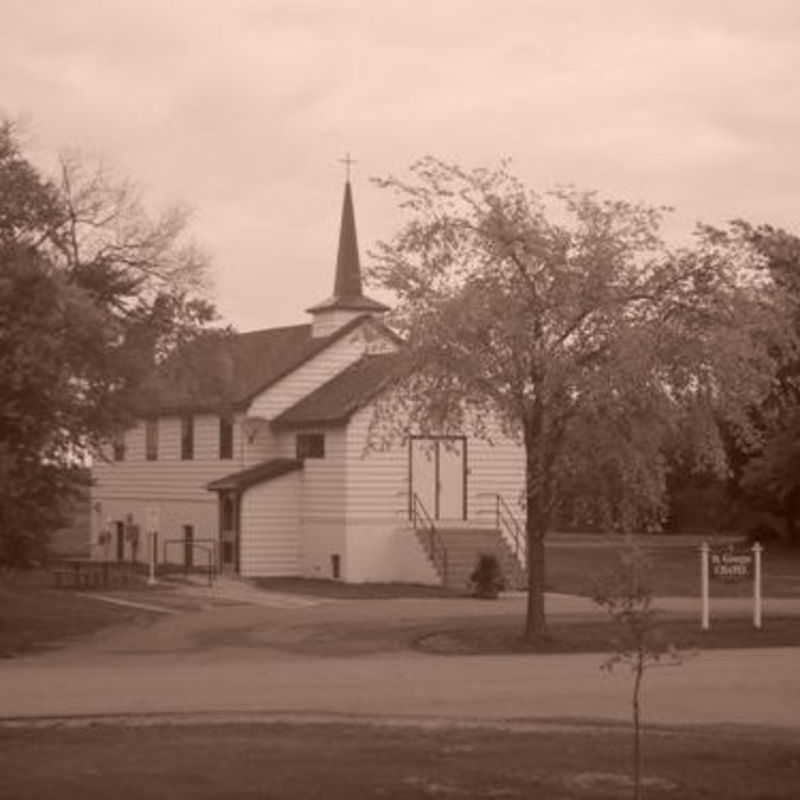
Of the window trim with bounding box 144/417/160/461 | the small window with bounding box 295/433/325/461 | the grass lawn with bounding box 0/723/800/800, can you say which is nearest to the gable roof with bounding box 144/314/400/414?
the window trim with bounding box 144/417/160/461

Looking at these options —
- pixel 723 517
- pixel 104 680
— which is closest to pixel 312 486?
pixel 104 680

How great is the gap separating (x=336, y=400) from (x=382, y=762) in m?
30.3

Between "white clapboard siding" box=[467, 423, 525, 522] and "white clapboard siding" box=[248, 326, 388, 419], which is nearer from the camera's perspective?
"white clapboard siding" box=[467, 423, 525, 522]

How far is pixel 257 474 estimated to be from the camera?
150 feet

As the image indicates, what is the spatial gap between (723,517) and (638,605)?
65953mm

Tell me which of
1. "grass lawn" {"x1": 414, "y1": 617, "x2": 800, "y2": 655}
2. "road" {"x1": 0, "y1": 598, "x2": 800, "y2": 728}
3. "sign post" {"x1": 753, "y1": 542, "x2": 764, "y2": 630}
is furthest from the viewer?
"sign post" {"x1": 753, "y1": 542, "x2": 764, "y2": 630}

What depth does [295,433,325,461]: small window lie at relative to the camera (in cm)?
4562

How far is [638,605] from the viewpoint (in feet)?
49.1

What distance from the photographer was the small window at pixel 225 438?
48.7 m

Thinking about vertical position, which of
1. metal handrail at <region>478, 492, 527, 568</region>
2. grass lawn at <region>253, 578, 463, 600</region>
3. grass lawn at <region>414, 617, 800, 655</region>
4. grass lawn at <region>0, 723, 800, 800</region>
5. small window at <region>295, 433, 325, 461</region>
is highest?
small window at <region>295, 433, 325, 461</region>

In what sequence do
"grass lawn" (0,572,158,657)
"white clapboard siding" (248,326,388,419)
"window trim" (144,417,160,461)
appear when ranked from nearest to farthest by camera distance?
"grass lawn" (0,572,158,657) → "white clapboard siding" (248,326,388,419) → "window trim" (144,417,160,461)

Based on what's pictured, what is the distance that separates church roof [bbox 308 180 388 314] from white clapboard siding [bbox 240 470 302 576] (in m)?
5.58

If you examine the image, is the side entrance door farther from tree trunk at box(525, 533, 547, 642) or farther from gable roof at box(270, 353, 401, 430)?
tree trunk at box(525, 533, 547, 642)

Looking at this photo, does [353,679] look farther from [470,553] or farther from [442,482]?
[442,482]
